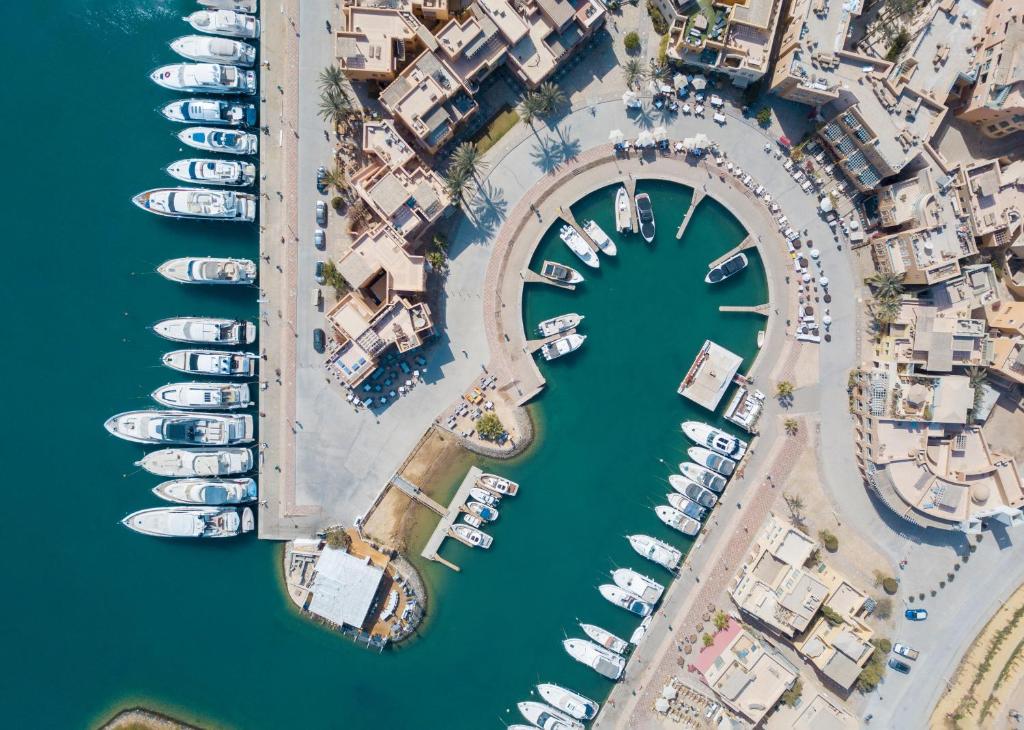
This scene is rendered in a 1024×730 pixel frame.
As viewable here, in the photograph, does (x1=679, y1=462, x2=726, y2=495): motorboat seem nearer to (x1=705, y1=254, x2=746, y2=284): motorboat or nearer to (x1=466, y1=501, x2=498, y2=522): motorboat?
(x1=705, y1=254, x2=746, y2=284): motorboat

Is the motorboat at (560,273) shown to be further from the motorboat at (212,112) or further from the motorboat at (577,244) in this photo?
the motorboat at (212,112)

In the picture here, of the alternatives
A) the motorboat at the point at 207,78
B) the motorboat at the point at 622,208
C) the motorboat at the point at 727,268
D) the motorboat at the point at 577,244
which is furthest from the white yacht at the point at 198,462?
the motorboat at the point at 727,268

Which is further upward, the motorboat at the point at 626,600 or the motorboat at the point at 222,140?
the motorboat at the point at 222,140

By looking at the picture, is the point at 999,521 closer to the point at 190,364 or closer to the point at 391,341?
the point at 391,341

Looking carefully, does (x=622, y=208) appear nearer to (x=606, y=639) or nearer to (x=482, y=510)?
(x=482, y=510)

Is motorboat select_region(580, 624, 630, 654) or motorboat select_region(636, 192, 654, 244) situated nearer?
motorboat select_region(636, 192, 654, 244)

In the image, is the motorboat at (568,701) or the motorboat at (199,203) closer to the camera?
the motorboat at (199,203)

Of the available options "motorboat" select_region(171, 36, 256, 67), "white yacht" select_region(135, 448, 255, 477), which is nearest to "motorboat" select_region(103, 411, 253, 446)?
"white yacht" select_region(135, 448, 255, 477)
